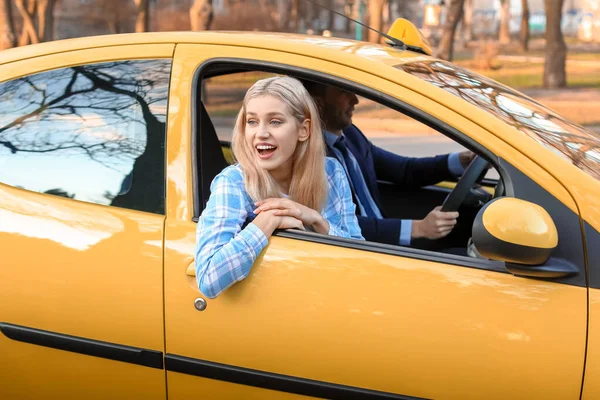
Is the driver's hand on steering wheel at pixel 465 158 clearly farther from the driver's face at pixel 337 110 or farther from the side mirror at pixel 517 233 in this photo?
the side mirror at pixel 517 233

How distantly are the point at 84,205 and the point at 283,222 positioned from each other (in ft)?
2.06

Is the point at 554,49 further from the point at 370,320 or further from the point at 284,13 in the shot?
the point at 370,320

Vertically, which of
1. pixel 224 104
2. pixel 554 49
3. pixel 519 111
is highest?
pixel 519 111

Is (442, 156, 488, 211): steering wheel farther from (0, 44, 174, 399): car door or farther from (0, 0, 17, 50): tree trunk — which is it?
(0, 0, 17, 50): tree trunk

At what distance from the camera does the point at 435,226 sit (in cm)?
291

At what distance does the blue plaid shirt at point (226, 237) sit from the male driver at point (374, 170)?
1.71ft

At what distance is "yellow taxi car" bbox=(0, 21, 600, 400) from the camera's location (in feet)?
6.65

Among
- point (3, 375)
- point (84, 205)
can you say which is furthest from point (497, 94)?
point (3, 375)

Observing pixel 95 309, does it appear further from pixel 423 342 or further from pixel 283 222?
pixel 423 342

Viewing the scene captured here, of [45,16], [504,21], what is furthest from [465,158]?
[504,21]

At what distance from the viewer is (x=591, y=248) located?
79.4 inches

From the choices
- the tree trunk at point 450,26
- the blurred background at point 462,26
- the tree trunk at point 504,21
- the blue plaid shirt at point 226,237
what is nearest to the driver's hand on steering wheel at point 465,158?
the blue plaid shirt at point 226,237

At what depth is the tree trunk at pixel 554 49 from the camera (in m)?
17.5

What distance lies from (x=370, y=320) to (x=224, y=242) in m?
0.44
